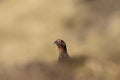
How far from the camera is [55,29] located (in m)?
20.0

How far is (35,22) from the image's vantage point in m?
20.4

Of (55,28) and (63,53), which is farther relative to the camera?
(55,28)

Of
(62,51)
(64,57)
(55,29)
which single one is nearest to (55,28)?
(55,29)

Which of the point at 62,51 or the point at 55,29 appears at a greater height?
the point at 55,29

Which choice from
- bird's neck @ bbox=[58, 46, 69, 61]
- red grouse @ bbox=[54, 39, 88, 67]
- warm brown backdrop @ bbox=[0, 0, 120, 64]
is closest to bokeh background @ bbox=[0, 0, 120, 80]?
warm brown backdrop @ bbox=[0, 0, 120, 64]

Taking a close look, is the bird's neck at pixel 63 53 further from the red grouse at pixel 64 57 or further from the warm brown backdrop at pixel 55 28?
the warm brown backdrop at pixel 55 28

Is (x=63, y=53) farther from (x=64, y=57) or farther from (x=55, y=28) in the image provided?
(x=55, y=28)

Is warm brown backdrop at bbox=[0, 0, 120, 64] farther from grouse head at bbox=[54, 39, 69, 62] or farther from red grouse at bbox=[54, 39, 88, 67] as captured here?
grouse head at bbox=[54, 39, 69, 62]

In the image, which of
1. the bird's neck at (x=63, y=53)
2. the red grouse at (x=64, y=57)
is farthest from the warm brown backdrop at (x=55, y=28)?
the bird's neck at (x=63, y=53)

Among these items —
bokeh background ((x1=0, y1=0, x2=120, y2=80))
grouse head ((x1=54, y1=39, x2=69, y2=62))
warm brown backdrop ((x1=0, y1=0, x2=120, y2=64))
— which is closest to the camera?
grouse head ((x1=54, y1=39, x2=69, y2=62))

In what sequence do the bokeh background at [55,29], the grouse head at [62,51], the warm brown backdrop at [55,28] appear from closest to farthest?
1. the grouse head at [62,51]
2. the bokeh background at [55,29]
3. the warm brown backdrop at [55,28]

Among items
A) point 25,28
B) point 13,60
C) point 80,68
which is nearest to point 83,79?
point 80,68

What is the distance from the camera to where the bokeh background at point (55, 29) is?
18.6 meters

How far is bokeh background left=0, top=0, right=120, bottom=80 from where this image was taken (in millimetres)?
18578
